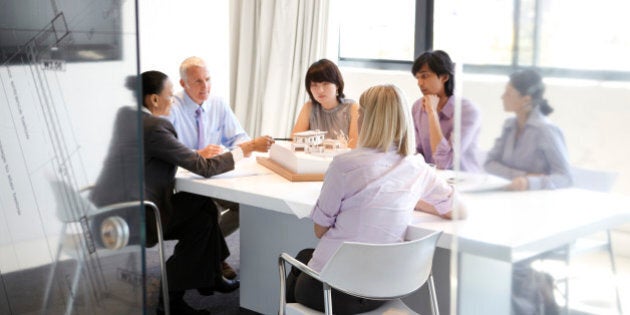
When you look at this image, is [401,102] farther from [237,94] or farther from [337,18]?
[237,94]

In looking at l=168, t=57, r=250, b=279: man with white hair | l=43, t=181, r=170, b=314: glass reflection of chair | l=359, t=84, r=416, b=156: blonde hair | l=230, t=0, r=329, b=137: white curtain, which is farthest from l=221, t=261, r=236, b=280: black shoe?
l=43, t=181, r=170, b=314: glass reflection of chair

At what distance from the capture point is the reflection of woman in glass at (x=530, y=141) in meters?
1.17

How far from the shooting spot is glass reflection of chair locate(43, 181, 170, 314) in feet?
4.66

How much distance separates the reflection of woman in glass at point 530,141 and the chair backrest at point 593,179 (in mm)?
12

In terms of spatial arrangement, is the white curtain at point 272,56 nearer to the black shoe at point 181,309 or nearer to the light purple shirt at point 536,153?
the black shoe at point 181,309

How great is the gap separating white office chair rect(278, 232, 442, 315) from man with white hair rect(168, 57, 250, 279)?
1681 millimetres

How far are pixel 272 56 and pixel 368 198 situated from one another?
13.0 feet

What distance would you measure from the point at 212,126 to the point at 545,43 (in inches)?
129

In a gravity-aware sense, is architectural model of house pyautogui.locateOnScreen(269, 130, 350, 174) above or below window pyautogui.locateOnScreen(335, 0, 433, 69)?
below

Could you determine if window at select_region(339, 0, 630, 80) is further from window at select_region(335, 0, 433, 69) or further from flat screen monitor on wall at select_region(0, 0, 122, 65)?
window at select_region(335, 0, 433, 69)

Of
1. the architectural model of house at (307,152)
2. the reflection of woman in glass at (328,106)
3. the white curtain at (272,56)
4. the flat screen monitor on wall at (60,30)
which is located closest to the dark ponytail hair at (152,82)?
the architectural model of house at (307,152)

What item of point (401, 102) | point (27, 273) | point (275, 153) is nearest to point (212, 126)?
point (275, 153)

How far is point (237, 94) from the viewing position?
670cm

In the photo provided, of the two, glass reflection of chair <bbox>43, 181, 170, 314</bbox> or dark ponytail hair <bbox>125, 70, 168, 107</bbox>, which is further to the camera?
dark ponytail hair <bbox>125, 70, 168, 107</bbox>
